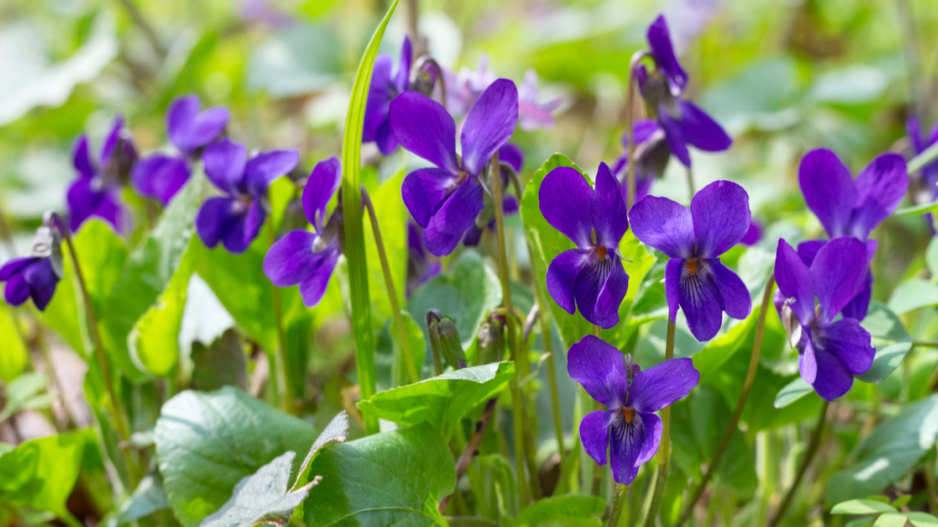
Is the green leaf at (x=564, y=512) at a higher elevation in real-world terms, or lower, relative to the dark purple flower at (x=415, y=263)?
lower

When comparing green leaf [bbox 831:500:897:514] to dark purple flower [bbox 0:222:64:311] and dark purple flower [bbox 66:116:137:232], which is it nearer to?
dark purple flower [bbox 0:222:64:311]

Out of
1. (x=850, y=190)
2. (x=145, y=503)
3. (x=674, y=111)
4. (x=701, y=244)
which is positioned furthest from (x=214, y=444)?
(x=850, y=190)

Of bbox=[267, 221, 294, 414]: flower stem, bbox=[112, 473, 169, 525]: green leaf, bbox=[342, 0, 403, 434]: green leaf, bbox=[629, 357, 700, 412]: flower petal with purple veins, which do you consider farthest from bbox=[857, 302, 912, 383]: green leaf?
bbox=[112, 473, 169, 525]: green leaf

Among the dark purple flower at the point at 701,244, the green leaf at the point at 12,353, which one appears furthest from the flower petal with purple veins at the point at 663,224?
the green leaf at the point at 12,353

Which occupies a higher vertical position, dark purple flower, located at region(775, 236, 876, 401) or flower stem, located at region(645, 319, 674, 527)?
dark purple flower, located at region(775, 236, 876, 401)

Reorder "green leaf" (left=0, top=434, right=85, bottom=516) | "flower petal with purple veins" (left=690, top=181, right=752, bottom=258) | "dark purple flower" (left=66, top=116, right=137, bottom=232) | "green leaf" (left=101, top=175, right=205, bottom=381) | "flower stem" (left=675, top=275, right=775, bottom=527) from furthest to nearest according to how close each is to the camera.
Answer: "dark purple flower" (left=66, top=116, right=137, bottom=232) < "green leaf" (left=101, top=175, right=205, bottom=381) < "green leaf" (left=0, top=434, right=85, bottom=516) < "flower stem" (left=675, top=275, right=775, bottom=527) < "flower petal with purple veins" (left=690, top=181, right=752, bottom=258)

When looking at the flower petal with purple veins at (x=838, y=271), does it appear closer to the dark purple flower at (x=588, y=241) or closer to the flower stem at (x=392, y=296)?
the dark purple flower at (x=588, y=241)

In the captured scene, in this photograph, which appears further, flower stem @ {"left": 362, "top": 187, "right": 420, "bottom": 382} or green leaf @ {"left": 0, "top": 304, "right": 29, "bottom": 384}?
green leaf @ {"left": 0, "top": 304, "right": 29, "bottom": 384}
